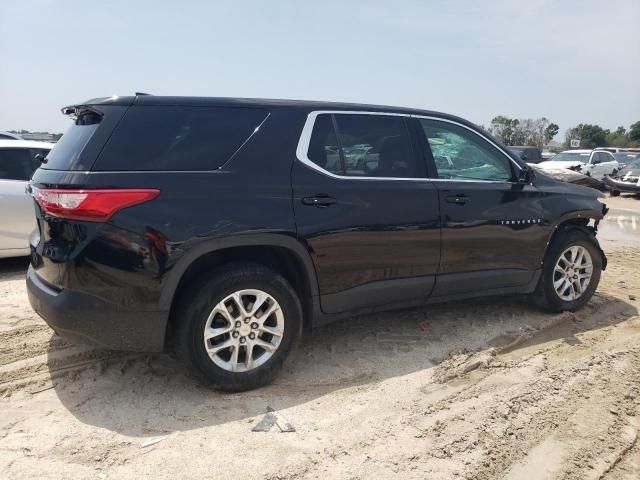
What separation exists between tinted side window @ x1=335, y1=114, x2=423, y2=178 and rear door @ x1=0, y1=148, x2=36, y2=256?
4.21m

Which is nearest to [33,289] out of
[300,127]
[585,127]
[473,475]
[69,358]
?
[69,358]

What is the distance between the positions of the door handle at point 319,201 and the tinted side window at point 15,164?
440 centimetres

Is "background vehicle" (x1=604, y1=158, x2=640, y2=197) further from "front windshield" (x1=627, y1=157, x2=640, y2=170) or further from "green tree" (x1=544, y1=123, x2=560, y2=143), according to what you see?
"green tree" (x1=544, y1=123, x2=560, y2=143)

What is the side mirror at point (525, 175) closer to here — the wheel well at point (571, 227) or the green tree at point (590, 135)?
the wheel well at point (571, 227)

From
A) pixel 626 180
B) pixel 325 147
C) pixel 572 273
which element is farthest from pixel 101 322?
pixel 626 180

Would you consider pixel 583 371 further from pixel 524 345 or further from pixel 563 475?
pixel 563 475

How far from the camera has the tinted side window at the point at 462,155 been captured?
413 cm

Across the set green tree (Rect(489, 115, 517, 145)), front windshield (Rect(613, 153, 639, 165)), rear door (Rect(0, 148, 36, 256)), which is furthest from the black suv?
green tree (Rect(489, 115, 517, 145))

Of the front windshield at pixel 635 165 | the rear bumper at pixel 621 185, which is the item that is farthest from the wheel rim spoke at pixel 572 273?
the front windshield at pixel 635 165

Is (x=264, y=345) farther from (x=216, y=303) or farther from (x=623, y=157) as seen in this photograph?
(x=623, y=157)

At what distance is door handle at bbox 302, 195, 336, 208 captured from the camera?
11.1ft

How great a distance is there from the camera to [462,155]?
14.1ft

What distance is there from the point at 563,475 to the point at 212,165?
101 inches

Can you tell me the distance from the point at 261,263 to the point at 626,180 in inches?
716
